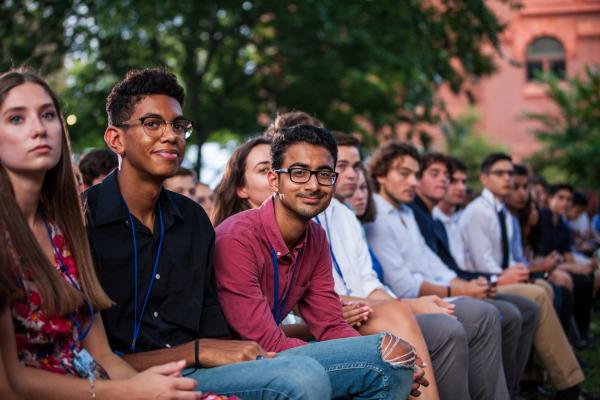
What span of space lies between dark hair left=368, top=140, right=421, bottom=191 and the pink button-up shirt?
8.27 feet

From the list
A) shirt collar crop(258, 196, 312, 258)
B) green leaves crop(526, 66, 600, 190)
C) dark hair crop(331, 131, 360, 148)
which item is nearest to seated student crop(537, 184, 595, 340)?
dark hair crop(331, 131, 360, 148)

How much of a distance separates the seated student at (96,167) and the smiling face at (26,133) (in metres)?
3.01

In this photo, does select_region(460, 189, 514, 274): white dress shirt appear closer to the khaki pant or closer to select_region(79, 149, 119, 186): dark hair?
the khaki pant

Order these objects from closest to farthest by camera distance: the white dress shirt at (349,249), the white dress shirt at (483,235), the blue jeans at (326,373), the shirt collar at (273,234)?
the blue jeans at (326,373) → the shirt collar at (273,234) → the white dress shirt at (349,249) → the white dress shirt at (483,235)

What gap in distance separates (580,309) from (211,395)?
765cm

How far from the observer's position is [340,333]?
14.0 feet

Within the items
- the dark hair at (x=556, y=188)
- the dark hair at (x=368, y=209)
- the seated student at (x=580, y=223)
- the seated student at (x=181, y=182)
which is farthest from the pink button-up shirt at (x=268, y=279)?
the seated student at (x=580, y=223)

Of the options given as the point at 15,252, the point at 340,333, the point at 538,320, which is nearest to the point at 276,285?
the point at 340,333

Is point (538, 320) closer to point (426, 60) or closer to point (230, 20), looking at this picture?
point (426, 60)

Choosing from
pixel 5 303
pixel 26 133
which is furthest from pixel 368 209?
pixel 5 303

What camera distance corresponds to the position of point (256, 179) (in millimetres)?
5125

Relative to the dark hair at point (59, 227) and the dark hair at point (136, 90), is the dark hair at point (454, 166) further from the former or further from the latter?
the dark hair at point (59, 227)

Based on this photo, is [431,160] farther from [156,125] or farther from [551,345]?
[156,125]

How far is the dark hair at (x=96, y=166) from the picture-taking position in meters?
6.07
